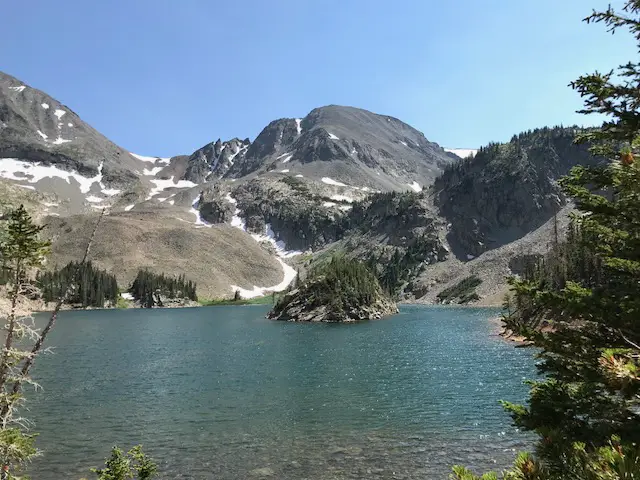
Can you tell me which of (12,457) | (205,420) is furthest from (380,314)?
(12,457)

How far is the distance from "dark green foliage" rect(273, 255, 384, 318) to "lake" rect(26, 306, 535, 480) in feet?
208

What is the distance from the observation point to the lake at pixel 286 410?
23.2 m

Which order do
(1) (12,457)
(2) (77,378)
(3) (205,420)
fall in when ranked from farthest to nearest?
1. (2) (77,378)
2. (3) (205,420)
3. (1) (12,457)

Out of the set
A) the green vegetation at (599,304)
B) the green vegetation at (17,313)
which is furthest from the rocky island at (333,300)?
the green vegetation at (599,304)

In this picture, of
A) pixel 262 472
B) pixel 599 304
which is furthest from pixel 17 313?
pixel 599 304

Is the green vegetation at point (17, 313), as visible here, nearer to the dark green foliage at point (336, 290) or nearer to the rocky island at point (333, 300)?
the rocky island at point (333, 300)

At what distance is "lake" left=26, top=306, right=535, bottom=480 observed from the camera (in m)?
23.2

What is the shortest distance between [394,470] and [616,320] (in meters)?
15.4

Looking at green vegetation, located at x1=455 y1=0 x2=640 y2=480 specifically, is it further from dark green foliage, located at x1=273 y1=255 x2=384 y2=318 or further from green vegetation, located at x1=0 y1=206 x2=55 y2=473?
dark green foliage, located at x1=273 y1=255 x2=384 y2=318

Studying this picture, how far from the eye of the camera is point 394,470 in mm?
21688

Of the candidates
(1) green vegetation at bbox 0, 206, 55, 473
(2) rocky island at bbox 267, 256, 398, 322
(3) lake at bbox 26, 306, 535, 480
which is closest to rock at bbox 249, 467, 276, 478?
(3) lake at bbox 26, 306, 535, 480

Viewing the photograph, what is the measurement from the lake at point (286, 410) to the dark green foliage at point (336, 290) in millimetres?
63456

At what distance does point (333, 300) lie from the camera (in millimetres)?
129625

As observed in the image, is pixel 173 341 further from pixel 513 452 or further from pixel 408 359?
pixel 513 452
